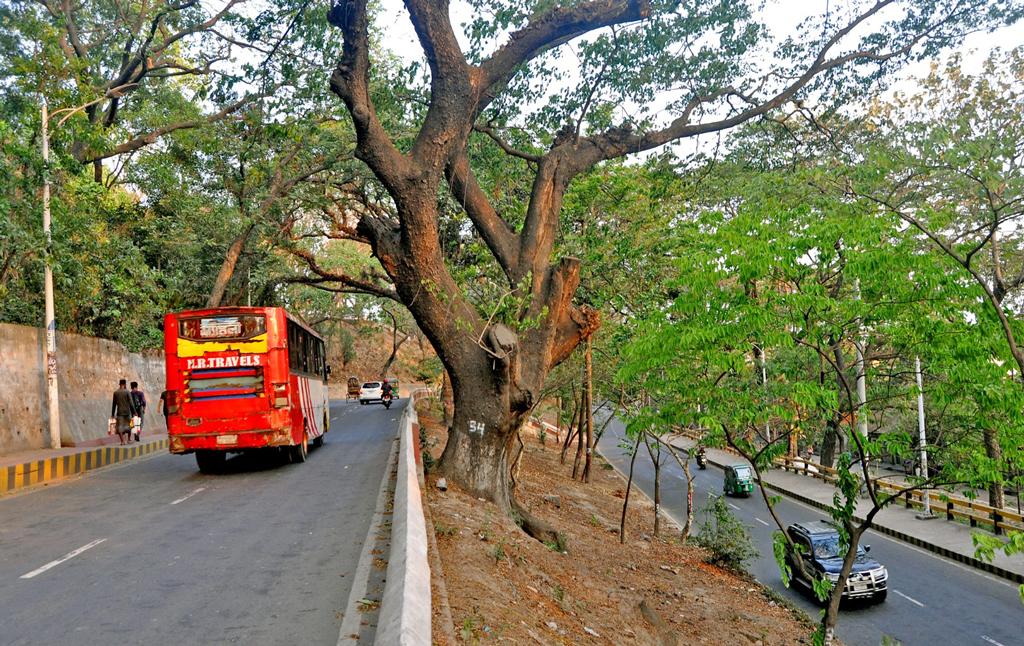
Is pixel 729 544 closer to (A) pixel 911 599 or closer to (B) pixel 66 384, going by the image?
(A) pixel 911 599

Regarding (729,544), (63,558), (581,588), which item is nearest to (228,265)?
(729,544)

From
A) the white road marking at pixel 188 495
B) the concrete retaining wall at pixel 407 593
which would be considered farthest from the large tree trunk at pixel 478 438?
the concrete retaining wall at pixel 407 593

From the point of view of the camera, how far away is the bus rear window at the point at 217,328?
1430 cm

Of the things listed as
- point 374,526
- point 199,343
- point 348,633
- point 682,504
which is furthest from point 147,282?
point 682,504

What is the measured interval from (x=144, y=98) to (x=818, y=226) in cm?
1946

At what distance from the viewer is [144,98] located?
869 inches

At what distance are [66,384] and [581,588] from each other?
1765 centimetres

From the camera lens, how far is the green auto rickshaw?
33.2 meters

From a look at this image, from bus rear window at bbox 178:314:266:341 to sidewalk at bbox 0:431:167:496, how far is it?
379 cm

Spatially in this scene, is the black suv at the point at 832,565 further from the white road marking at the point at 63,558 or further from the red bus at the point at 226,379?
the white road marking at the point at 63,558

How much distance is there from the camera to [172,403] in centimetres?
1420

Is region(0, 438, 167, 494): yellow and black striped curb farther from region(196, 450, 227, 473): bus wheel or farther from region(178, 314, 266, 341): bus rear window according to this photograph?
region(178, 314, 266, 341): bus rear window

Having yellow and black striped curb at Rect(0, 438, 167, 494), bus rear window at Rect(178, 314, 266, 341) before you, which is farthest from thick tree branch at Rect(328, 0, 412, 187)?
yellow and black striped curb at Rect(0, 438, 167, 494)

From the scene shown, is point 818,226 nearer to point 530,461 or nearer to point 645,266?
point 645,266
